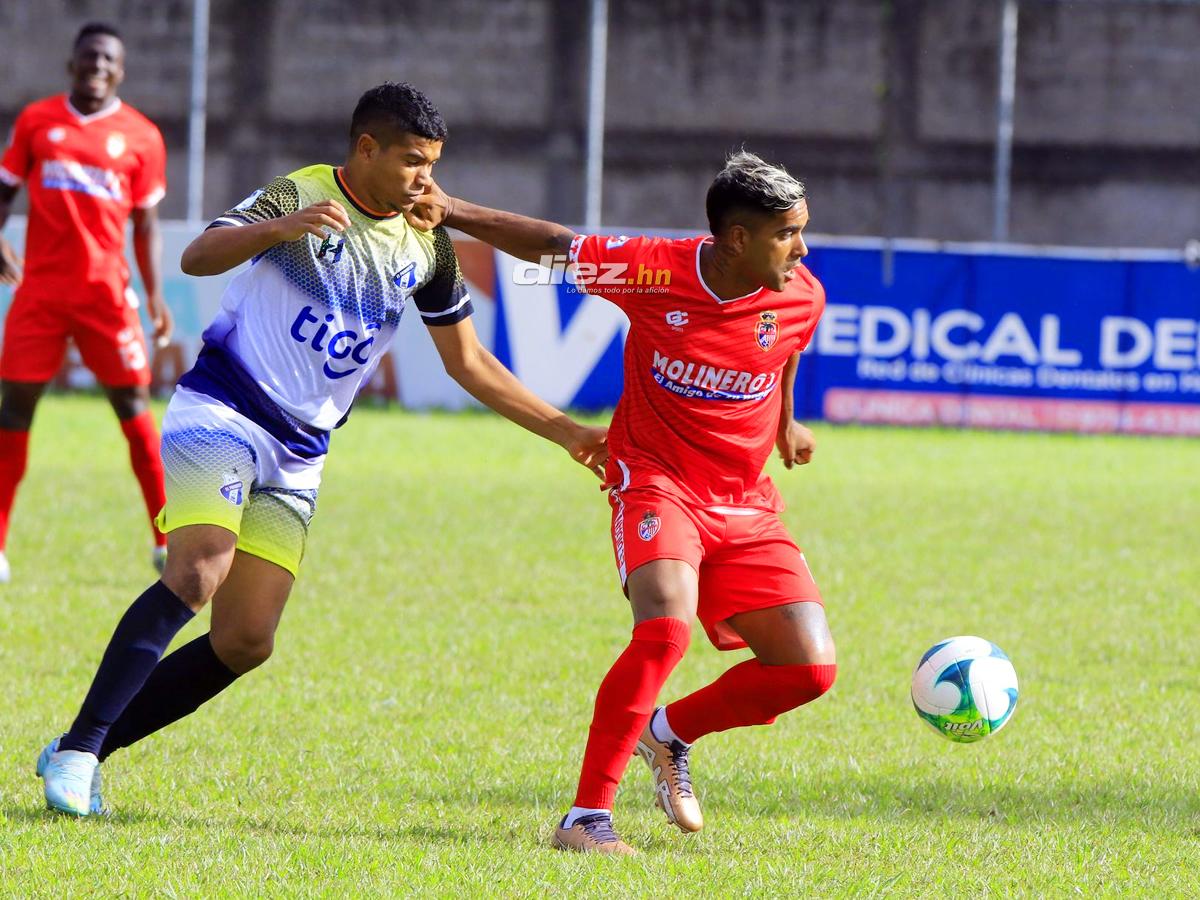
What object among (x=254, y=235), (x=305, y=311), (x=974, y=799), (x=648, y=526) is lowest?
A: (x=974, y=799)

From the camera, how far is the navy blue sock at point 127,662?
14.6 ft

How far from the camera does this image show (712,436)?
484 centimetres

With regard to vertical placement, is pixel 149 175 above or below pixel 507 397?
above

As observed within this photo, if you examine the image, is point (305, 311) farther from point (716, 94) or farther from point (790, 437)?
point (716, 94)

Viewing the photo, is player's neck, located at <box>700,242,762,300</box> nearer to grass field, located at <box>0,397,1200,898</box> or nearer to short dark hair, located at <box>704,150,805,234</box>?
short dark hair, located at <box>704,150,805,234</box>

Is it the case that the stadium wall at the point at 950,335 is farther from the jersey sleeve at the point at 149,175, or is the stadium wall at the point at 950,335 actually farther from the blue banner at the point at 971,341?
the jersey sleeve at the point at 149,175

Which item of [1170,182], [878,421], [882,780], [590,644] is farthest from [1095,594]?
[1170,182]

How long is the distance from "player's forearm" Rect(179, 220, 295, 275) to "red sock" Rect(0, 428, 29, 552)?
416 centimetres

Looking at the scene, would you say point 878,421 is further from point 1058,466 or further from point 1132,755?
point 1132,755

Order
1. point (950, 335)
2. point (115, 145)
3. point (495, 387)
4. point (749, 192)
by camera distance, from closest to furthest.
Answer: point (749, 192)
point (495, 387)
point (115, 145)
point (950, 335)

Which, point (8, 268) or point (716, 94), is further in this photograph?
point (716, 94)

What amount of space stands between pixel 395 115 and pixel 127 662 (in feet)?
5.13

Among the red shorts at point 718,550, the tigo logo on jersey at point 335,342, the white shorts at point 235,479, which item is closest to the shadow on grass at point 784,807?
the red shorts at point 718,550

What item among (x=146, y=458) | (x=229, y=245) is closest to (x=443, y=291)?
(x=229, y=245)
